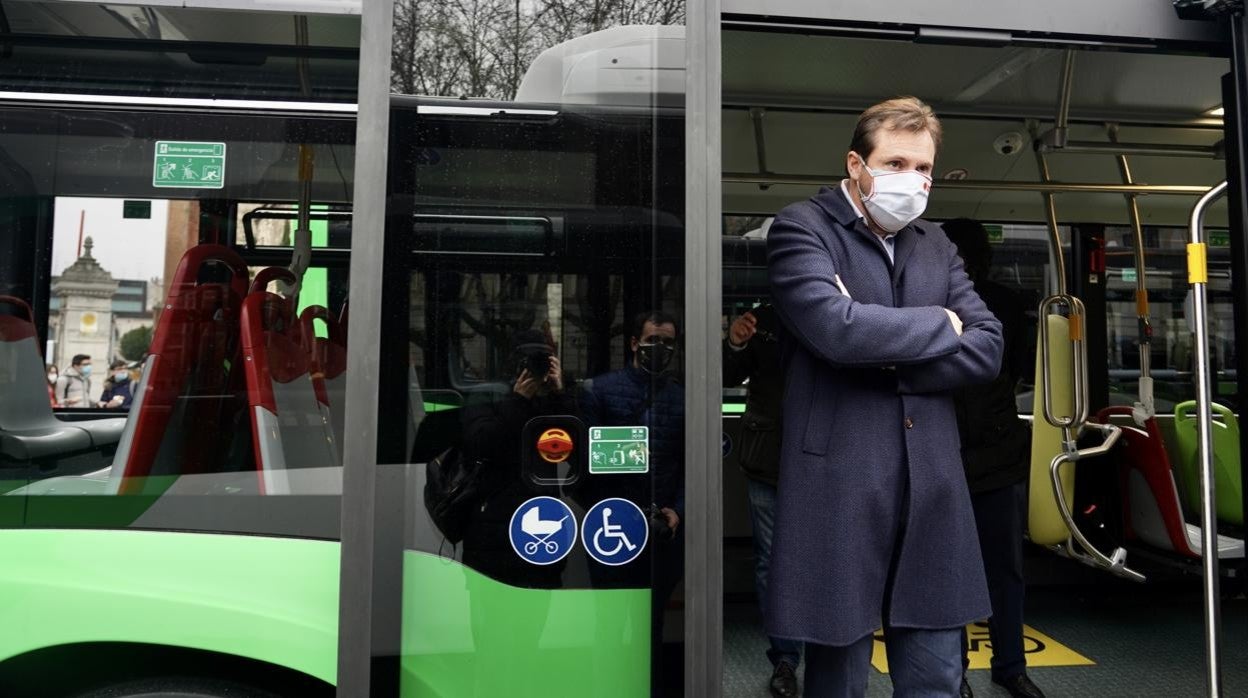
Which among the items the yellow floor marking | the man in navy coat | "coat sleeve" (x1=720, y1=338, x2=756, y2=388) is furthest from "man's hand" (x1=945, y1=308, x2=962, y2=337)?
the yellow floor marking

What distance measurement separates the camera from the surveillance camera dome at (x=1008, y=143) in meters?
4.13

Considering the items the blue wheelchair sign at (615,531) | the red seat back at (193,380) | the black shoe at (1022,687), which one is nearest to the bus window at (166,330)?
the red seat back at (193,380)

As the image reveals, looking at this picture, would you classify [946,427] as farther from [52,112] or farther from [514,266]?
[52,112]

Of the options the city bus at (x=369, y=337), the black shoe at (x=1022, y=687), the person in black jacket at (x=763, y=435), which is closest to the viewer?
the city bus at (x=369, y=337)

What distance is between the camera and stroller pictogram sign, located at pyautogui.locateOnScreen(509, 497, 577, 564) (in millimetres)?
1913

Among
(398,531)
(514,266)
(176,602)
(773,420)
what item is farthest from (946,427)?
(176,602)

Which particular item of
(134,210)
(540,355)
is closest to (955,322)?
(540,355)

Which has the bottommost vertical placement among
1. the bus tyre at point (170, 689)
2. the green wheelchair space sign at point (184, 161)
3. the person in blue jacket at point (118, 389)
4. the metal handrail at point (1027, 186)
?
the bus tyre at point (170, 689)

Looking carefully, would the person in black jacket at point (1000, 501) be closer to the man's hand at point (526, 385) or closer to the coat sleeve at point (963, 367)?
the coat sleeve at point (963, 367)

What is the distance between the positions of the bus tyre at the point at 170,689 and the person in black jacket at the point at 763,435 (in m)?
1.94

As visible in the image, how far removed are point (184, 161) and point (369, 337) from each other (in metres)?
0.66

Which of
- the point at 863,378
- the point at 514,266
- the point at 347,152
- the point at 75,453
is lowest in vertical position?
the point at 75,453

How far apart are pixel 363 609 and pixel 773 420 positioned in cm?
195

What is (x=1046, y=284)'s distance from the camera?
4738mm
